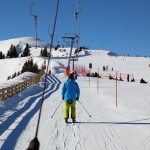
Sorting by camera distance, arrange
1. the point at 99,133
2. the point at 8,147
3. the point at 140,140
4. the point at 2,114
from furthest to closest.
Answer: the point at 2,114
the point at 99,133
the point at 140,140
the point at 8,147

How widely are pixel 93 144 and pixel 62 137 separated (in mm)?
1214

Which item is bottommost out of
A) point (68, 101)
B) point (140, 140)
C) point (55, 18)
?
point (140, 140)

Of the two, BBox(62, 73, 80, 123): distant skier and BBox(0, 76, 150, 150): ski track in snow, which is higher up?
BBox(62, 73, 80, 123): distant skier

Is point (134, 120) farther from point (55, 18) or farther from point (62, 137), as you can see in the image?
point (55, 18)

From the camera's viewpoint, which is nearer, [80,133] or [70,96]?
[80,133]

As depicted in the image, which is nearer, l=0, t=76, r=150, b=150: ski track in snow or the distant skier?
l=0, t=76, r=150, b=150: ski track in snow

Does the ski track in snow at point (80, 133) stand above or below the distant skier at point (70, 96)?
below

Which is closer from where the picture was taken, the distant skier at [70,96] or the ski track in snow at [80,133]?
the ski track in snow at [80,133]

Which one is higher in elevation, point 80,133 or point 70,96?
point 70,96

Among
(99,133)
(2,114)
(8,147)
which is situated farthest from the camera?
(2,114)

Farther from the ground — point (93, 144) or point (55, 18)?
point (55, 18)

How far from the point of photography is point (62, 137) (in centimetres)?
1089

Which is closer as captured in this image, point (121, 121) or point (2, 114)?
point (121, 121)

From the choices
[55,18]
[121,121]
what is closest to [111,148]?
[121,121]
